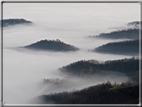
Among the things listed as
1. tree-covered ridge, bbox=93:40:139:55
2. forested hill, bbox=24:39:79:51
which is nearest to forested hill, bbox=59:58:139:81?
tree-covered ridge, bbox=93:40:139:55

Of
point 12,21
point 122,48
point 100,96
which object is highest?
point 12,21

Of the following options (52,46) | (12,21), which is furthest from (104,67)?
(12,21)

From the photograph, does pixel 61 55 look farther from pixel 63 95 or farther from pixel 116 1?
pixel 116 1

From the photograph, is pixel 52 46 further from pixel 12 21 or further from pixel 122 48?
pixel 122 48

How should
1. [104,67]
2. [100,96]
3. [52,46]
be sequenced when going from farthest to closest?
[52,46]
[104,67]
[100,96]

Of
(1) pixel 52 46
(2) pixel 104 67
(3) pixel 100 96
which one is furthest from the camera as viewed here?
(1) pixel 52 46

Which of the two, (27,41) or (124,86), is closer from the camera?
(124,86)

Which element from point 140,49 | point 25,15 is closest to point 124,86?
point 140,49
